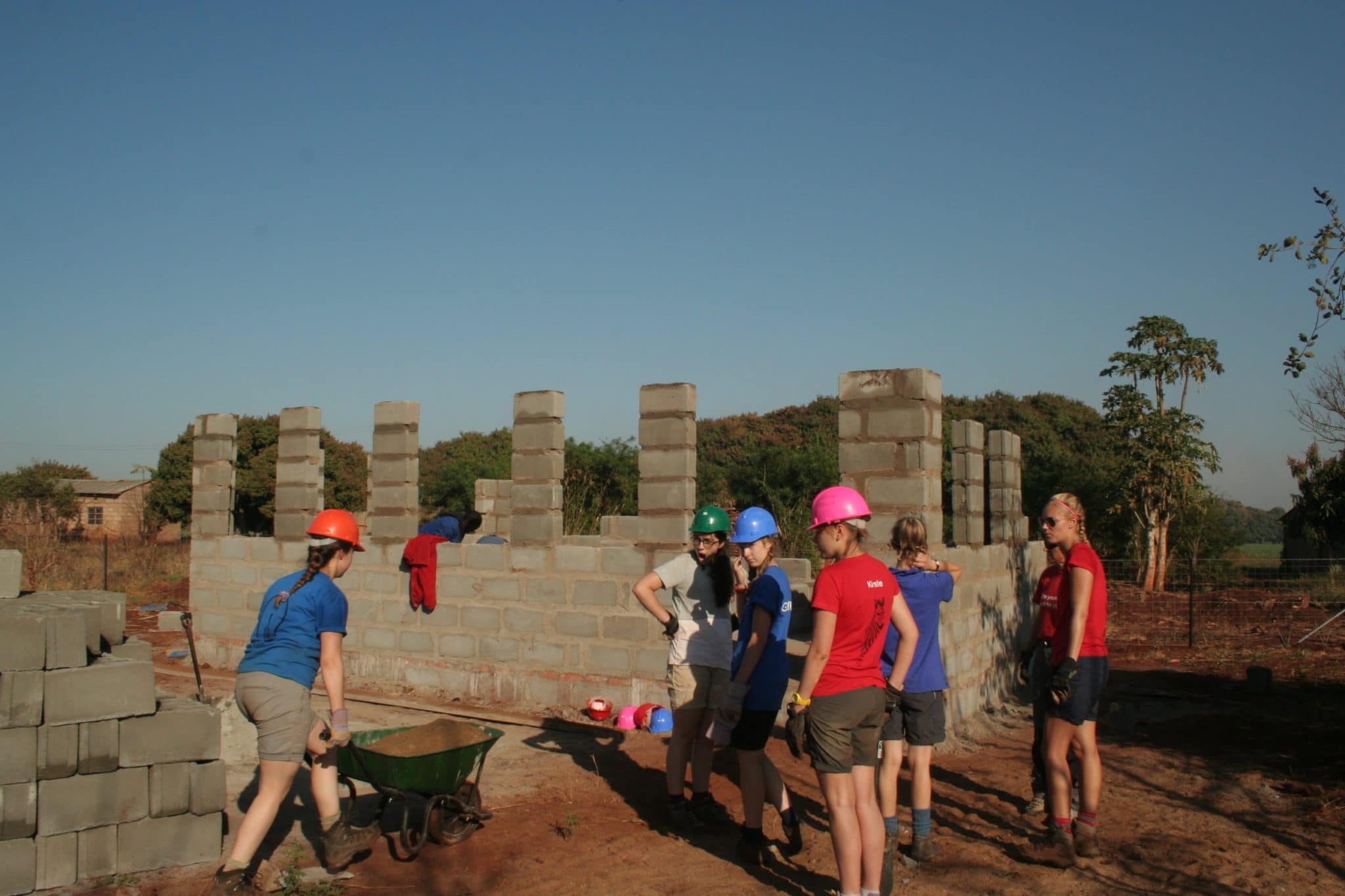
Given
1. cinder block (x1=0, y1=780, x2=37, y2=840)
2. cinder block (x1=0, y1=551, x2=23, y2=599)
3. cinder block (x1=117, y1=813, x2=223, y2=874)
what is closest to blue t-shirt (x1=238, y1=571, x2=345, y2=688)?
cinder block (x1=117, y1=813, x2=223, y2=874)

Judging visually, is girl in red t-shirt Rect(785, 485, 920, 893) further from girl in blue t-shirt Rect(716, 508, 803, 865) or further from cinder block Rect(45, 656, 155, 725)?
cinder block Rect(45, 656, 155, 725)

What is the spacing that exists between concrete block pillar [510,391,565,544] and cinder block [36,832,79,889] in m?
4.99

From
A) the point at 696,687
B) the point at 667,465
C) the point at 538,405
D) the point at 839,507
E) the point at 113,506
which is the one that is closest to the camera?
the point at 839,507

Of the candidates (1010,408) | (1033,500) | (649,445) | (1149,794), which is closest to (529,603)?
(649,445)

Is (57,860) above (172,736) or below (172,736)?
below

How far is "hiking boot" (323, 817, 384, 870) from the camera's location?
5.03 metres

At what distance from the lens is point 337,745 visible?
192 inches

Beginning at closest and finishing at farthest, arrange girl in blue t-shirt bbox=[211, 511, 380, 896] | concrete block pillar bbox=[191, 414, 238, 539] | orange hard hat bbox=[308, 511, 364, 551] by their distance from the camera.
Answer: girl in blue t-shirt bbox=[211, 511, 380, 896] < orange hard hat bbox=[308, 511, 364, 551] < concrete block pillar bbox=[191, 414, 238, 539]

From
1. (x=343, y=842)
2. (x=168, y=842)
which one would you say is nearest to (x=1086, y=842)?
(x=343, y=842)

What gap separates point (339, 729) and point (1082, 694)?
3699 mm

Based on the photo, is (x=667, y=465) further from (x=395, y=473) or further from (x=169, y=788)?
(x=169, y=788)

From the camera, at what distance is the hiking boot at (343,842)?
198 inches

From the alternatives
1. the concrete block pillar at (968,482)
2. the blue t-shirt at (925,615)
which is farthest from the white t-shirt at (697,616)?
the concrete block pillar at (968,482)

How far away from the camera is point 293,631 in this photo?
187 inches
